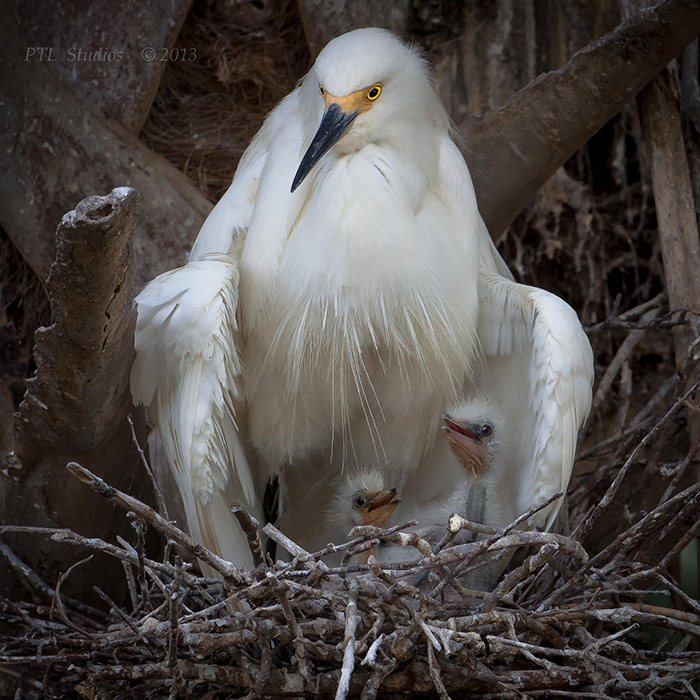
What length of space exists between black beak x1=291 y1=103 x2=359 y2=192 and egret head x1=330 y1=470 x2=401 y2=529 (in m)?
0.62

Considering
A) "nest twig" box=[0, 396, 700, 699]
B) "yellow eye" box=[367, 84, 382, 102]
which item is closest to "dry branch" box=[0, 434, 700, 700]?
"nest twig" box=[0, 396, 700, 699]

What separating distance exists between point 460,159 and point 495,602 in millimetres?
955

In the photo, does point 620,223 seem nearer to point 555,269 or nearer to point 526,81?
point 555,269

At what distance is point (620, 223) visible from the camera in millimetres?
2766

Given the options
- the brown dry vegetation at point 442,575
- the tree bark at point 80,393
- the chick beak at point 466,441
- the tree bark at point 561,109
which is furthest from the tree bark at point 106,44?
the chick beak at point 466,441

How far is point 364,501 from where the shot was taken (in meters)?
1.92

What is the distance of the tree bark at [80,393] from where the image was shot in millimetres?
1301

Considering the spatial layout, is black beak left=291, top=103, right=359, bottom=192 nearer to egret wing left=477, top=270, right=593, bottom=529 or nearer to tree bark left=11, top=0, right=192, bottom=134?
egret wing left=477, top=270, right=593, bottom=529

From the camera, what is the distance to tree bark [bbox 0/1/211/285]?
2.29 meters

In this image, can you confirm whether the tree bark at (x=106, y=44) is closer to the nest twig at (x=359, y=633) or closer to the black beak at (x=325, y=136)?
the black beak at (x=325, y=136)

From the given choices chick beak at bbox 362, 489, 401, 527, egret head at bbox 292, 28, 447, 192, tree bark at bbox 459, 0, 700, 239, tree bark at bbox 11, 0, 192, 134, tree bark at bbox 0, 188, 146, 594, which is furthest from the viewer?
tree bark at bbox 11, 0, 192, 134

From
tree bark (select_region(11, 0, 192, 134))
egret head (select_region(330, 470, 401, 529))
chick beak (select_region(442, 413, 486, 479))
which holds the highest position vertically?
tree bark (select_region(11, 0, 192, 134))

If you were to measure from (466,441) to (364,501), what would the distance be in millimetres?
233

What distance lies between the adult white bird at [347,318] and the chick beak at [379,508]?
141 mm
